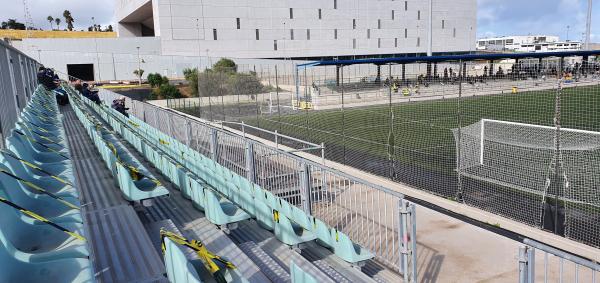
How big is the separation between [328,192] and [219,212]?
13.6 ft

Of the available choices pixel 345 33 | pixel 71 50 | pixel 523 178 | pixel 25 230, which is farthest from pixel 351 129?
pixel 71 50

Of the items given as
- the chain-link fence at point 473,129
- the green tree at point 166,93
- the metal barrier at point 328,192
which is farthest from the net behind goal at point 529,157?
the green tree at point 166,93

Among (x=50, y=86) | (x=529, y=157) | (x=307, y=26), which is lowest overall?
(x=529, y=157)

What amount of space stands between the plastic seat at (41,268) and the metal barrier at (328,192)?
3.11 m

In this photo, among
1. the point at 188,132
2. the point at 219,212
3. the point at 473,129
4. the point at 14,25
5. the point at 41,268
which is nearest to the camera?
the point at 41,268

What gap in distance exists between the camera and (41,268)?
3.50 m

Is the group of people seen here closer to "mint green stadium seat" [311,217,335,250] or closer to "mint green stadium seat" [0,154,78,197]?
"mint green stadium seat" [0,154,78,197]

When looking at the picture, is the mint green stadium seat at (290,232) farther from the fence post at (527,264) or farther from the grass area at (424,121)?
the grass area at (424,121)

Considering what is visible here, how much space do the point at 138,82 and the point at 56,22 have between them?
100 m

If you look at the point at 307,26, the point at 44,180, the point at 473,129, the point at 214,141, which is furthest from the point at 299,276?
the point at 307,26

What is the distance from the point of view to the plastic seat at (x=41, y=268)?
11.0ft

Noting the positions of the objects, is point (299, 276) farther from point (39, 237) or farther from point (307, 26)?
point (307, 26)

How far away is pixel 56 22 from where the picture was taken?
470 ft

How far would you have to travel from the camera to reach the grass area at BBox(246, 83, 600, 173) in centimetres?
1555
